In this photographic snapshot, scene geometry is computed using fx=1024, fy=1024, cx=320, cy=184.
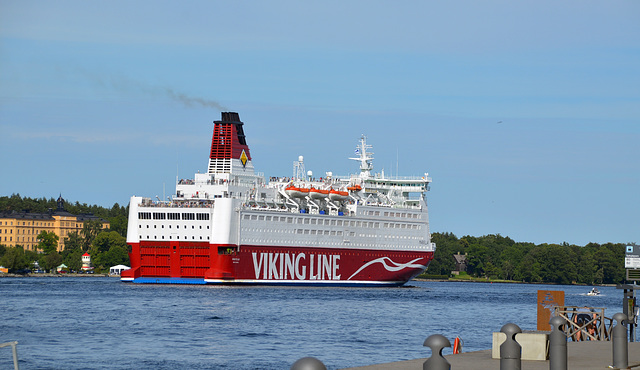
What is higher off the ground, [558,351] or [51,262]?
[51,262]

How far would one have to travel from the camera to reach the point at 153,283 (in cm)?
7119

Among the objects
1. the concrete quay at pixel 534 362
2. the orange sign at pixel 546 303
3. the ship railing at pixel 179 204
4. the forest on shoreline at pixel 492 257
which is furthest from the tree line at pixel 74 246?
the concrete quay at pixel 534 362

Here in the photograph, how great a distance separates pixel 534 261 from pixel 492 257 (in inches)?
866

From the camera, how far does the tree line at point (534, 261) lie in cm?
13975

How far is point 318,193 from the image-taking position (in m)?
78.0

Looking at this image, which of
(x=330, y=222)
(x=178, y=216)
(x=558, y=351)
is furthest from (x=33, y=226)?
(x=558, y=351)

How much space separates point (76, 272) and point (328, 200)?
58195mm

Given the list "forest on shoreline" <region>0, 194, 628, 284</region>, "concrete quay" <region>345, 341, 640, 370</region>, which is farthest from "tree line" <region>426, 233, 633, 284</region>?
"concrete quay" <region>345, 341, 640, 370</region>

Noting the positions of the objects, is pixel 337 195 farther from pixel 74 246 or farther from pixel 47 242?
pixel 47 242

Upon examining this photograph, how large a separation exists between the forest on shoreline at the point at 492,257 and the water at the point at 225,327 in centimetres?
6873

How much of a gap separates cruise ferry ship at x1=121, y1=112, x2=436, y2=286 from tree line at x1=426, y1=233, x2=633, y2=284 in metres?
58.2

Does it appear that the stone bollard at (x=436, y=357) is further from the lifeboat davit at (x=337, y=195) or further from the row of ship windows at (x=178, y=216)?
the lifeboat davit at (x=337, y=195)

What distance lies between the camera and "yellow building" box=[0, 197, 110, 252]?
529ft

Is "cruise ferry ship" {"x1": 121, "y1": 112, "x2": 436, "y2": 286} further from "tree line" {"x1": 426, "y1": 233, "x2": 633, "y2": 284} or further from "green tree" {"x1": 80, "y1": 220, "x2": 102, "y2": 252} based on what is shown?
"green tree" {"x1": 80, "y1": 220, "x2": 102, "y2": 252}
